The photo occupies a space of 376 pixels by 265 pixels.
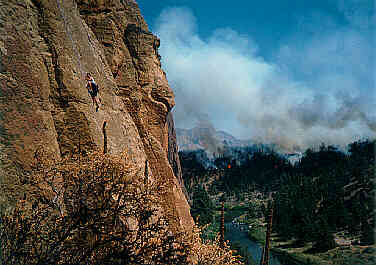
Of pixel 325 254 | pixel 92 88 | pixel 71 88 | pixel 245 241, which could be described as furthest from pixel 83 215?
pixel 245 241

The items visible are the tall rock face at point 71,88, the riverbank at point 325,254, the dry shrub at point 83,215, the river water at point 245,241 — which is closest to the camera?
the dry shrub at point 83,215

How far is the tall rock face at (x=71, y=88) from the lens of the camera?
40.2ft

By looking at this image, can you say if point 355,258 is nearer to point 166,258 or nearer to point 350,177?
point 166,258

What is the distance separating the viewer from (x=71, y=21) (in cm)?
1720

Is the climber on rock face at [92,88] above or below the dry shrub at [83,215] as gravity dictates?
above

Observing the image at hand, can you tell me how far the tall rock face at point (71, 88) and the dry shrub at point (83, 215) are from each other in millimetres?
1317

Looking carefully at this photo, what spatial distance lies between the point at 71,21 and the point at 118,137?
8278 millimetres

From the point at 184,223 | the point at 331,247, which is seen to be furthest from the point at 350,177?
the point at 184,223

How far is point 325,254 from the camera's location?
7288cm

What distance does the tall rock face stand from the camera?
12.3 m

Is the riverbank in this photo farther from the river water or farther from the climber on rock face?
the climber on rock face

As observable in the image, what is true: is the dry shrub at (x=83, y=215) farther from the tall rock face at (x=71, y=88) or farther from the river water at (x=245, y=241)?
the river water at (x=245, y=241)

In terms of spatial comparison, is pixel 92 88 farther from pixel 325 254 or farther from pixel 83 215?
pixel 325 254

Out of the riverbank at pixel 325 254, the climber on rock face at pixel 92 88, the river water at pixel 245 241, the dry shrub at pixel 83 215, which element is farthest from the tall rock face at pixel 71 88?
the riverbank at pixel 325 254
